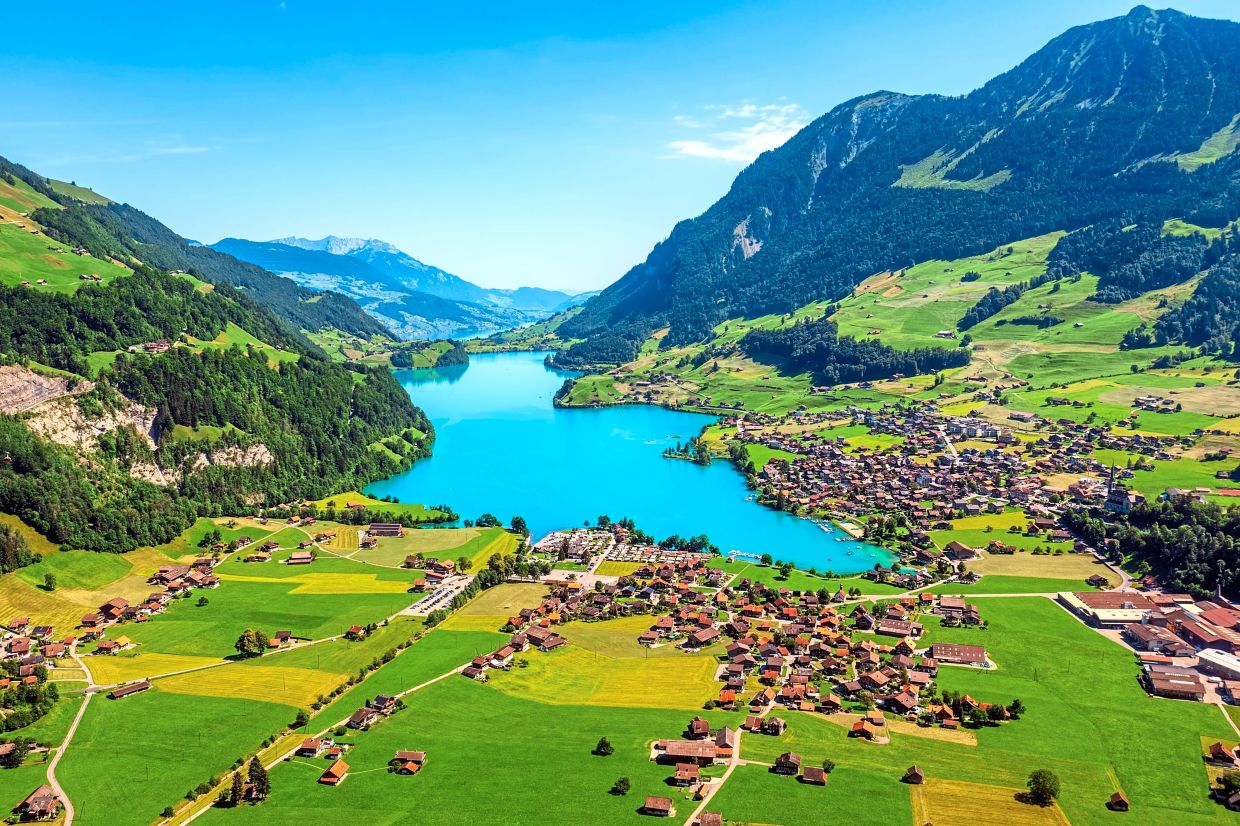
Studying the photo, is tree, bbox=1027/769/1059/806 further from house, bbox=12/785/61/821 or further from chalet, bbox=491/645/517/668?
house, bbox=12/785/61/821

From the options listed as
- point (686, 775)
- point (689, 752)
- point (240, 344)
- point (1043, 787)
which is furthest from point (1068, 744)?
point (240, 344)

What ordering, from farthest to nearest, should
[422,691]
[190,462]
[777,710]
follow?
[190,462]
[422,691]
[777,710]

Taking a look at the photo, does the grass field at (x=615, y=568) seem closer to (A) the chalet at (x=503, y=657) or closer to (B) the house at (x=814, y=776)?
(A) the chalet at (x=503, y=657)

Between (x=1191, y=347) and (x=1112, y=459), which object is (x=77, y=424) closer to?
(x=1112, y=459)

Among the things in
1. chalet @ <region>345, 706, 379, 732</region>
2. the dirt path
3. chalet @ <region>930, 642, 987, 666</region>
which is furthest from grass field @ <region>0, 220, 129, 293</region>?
chalet @ <region>930, 642, 987, 666</region>

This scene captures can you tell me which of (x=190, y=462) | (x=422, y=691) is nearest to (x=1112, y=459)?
(x=422, y=691)
